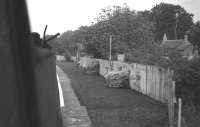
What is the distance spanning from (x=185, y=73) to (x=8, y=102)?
8532 millimetres

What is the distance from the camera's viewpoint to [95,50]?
30312 millimetres

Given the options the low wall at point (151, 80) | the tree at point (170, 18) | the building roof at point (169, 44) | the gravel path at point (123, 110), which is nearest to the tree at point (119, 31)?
the building roof at point (169, 44)

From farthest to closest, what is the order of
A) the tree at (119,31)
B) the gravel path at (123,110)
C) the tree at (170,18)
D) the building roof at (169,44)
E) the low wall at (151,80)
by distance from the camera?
the tree at (170,18) < the tree at (119,31) < the building roof at (169,44) < the low wall at (151,80) < the gravel path at (123,110)

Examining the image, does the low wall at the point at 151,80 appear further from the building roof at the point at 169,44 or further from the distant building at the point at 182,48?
the building roof at the point at 169,44

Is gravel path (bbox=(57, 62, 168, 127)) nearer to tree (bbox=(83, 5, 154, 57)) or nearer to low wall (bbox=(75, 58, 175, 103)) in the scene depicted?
low wall (bbox=(75, 58, 175, 103))

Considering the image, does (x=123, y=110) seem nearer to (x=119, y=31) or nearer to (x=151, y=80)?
(x=151, y=80)

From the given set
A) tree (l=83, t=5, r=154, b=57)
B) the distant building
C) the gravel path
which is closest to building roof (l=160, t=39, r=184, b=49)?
the distant building

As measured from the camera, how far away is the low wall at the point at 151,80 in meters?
10.2

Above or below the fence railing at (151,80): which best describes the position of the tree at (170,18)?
above

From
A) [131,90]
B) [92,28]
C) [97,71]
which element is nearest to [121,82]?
[131,90]

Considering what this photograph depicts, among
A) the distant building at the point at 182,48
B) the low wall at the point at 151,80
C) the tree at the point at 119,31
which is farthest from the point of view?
the tree at the point at 119,31

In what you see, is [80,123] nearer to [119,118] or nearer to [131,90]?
[119,118]

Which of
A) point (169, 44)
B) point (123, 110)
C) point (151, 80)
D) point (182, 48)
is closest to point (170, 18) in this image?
point (182, 48)

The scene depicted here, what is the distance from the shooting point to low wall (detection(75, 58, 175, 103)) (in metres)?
10.2
